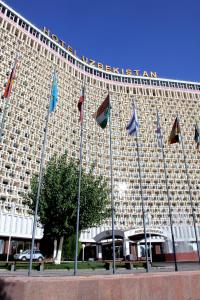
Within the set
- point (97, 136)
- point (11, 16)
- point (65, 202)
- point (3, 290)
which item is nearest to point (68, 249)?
point (65, 202)

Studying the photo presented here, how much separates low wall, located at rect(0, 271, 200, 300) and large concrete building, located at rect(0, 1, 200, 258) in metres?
35.8

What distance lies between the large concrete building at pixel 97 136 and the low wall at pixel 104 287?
118 ft

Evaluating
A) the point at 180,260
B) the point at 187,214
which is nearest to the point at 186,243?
the point at 187,214

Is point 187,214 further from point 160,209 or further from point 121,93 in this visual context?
point 121,93

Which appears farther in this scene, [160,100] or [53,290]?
[160,100]

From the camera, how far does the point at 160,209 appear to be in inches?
3164

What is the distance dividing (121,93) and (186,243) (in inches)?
2129

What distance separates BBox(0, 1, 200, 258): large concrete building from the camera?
60.8 metres

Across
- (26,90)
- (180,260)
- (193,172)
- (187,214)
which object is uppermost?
(26,90)

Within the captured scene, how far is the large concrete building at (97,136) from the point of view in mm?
60750

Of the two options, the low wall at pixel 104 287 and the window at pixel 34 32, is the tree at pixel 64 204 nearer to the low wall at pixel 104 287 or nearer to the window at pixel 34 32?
the low wall at pixel 104 287

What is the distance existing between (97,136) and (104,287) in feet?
246

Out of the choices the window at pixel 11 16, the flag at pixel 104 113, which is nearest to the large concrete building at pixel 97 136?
the window at pixel 11 16

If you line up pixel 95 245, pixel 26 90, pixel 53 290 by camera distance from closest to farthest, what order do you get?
pixel 53 290, pixel 95 245, pixel 26 90
